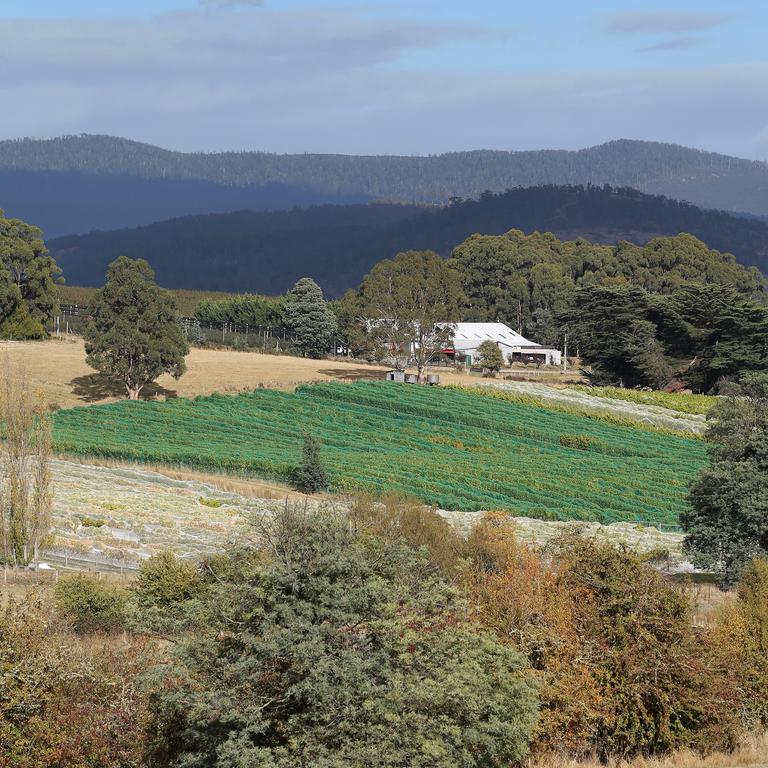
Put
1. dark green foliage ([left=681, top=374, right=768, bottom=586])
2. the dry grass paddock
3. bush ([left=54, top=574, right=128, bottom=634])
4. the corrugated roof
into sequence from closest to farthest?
bush ([left=54, top=574, right=128, bottom=634]), dark green foliage ([left=681, top=374, right=768, bottom=586]), the dry grass paddock, the corrugated roof

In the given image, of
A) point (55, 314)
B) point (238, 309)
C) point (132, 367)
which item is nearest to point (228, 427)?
point (132, 367)

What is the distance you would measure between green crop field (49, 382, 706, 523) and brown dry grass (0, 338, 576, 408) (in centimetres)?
472

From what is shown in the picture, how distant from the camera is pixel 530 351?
127 metres

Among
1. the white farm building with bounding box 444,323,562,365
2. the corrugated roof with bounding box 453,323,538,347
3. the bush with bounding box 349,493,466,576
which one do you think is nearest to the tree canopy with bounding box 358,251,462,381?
the white farm building with bounding box 444,323,562,365

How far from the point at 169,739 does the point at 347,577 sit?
11.8ft

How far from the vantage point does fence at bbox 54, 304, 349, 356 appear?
115006 mm

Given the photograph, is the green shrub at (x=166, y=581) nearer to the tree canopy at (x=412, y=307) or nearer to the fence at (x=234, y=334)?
the tree canopy at (x=412, y=307)

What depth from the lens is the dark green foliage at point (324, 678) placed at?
16.9 m

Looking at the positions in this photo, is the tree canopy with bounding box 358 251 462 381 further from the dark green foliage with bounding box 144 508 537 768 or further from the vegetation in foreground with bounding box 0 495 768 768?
the dark green foliage with bounding box 144 508 537 768

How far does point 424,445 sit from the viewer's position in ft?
212

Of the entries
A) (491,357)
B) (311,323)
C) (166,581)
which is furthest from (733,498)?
(311,323)

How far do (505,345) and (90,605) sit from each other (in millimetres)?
102254

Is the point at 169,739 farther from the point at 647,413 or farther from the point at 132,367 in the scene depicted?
the point at 647,413

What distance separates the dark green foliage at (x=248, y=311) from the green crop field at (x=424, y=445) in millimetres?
67521
